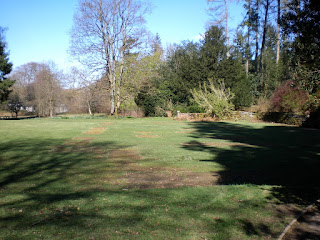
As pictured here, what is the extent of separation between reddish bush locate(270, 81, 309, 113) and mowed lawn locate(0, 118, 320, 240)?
1343 cm

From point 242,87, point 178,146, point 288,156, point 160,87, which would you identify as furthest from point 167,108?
point 288,156

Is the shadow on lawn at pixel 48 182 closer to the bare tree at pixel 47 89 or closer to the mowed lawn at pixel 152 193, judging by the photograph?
the mowed lawn at pixel 152 193

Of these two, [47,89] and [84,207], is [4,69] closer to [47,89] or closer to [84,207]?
[47,89]

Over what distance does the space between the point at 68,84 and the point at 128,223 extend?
106ft

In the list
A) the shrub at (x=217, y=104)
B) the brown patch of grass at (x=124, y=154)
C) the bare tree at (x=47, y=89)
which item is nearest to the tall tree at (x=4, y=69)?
the bare tree at (x=47, y=89)

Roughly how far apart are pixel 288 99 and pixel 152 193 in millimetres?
21281

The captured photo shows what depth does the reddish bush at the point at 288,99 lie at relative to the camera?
22094 mm

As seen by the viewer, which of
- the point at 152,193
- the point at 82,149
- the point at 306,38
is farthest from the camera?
the point at 82,149

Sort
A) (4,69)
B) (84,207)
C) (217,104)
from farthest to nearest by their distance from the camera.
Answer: (4,69)
(217,104)
(84,207)

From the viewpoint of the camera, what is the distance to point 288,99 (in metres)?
23.2

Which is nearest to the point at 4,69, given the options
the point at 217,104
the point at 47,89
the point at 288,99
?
the point at 47,89

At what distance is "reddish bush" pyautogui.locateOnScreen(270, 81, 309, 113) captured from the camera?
2209 centimetres

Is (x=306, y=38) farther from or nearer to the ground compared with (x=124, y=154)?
farther from the ground

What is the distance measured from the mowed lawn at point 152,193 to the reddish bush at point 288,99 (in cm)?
1343
